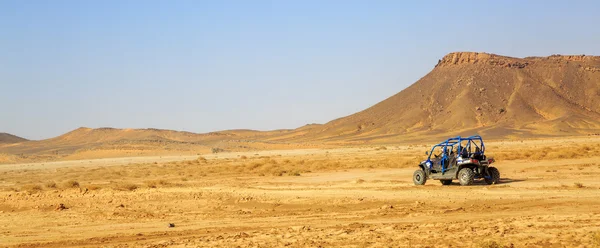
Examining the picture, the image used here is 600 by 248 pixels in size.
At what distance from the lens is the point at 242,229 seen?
1582 centimetres

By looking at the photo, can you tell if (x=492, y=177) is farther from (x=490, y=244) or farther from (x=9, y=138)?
(x=9, y=138)

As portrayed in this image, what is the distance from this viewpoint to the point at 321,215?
1806 centimetres

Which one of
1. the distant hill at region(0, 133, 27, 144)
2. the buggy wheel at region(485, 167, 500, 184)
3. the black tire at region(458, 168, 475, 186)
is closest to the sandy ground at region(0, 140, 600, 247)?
the black tire at region(458, 168, 475, 186)

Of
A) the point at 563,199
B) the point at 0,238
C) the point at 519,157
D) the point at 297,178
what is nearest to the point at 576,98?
the point at 519,157

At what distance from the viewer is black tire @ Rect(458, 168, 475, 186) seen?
2427 centimetres

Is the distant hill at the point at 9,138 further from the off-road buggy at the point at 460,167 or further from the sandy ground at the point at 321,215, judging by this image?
the off-road buggy at the point at 460,167

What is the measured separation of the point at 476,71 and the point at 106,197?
5096 inches

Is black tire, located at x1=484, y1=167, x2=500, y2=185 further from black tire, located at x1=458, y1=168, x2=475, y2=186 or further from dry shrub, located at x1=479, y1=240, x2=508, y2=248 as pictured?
dry shrub, located at x1=479, y1=240, x2=508, y2=248

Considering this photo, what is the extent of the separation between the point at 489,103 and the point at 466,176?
109907mm

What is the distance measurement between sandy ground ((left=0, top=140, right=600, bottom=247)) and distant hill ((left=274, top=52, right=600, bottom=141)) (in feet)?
290

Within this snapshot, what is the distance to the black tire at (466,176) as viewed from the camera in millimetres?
24266

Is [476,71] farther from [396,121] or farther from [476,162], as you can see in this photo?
[476,162]

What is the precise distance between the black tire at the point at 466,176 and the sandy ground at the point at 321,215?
302mm

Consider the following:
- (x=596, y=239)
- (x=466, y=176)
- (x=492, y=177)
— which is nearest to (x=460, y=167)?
(x=466, y=176)
